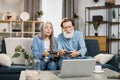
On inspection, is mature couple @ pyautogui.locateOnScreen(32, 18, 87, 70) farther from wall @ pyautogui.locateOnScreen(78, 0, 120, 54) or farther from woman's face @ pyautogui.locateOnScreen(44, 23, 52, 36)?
wall @ pyautogui.locateOnScreen(78, 0, 120, 54)

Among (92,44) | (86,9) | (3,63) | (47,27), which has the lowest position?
(3,63)

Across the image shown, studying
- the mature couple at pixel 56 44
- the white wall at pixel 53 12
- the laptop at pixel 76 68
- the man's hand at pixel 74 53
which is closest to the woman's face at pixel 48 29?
the mature couple at pixel 56 44

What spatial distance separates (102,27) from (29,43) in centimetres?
338

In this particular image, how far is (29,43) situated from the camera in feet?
14.0

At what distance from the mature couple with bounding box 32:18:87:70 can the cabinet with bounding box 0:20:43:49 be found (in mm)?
3415

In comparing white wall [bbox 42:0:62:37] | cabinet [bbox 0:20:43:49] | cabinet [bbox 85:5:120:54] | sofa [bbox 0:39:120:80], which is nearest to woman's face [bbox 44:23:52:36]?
sofa [bbox 0:39:120:80]

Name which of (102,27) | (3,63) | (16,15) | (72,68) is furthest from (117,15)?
(72,68)

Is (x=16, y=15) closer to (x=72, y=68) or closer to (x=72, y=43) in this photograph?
(x=72, y=43)

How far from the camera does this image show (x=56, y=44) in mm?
3779

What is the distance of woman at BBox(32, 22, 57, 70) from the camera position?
3.65 meters

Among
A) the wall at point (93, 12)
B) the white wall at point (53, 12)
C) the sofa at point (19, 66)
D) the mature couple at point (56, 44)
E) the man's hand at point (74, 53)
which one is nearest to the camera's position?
the man's hand at point (74, 53)

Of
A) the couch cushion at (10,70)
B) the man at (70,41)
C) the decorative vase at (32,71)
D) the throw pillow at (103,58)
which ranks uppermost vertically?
the man at (70,41)

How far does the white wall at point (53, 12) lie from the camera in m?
7.35

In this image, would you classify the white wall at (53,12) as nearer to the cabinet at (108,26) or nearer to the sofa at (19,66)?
the cabinet at (108,26)
